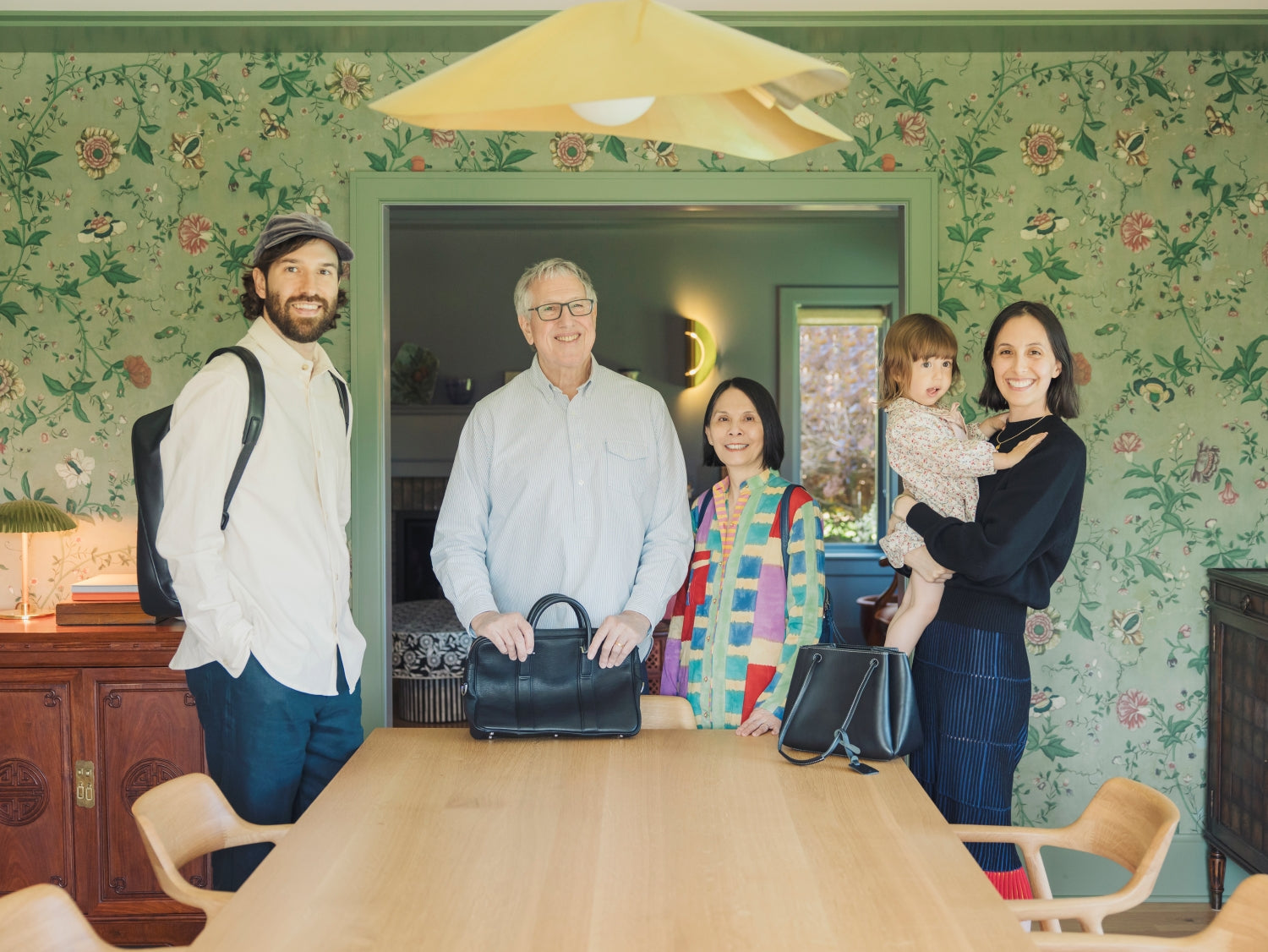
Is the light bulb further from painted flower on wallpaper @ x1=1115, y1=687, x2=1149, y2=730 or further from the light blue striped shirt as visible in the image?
painted flower on wallpaper @ x1=1115, y1=687, x2=1149, y2=730

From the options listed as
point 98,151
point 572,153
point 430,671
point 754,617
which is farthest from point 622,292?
point 754,617

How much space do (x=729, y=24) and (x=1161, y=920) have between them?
10.1 ft

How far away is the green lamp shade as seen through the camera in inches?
120

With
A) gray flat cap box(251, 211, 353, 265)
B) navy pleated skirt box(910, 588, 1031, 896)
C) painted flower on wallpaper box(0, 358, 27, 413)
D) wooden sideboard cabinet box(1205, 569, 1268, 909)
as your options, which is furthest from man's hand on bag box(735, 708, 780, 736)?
painted flower on wallpaper box(0, 358, 27, 413)

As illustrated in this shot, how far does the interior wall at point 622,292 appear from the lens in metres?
6.51

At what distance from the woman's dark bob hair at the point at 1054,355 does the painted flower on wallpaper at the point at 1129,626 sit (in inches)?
47.8

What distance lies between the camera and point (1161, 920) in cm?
309

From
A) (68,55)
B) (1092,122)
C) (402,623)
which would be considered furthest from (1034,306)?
(402,623)

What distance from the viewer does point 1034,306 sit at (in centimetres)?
231

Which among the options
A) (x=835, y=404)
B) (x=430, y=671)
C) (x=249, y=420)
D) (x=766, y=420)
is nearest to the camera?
(x=249, y=420)

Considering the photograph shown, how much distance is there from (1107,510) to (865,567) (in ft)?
10.6

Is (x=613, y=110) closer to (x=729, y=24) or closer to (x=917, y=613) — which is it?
(x=917, y=613)

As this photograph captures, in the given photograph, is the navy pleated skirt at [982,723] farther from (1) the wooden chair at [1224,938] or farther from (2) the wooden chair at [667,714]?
(1) the wooden chair at [1224,938]

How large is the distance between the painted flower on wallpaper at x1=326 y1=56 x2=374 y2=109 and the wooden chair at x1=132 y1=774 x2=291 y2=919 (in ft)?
7.38
